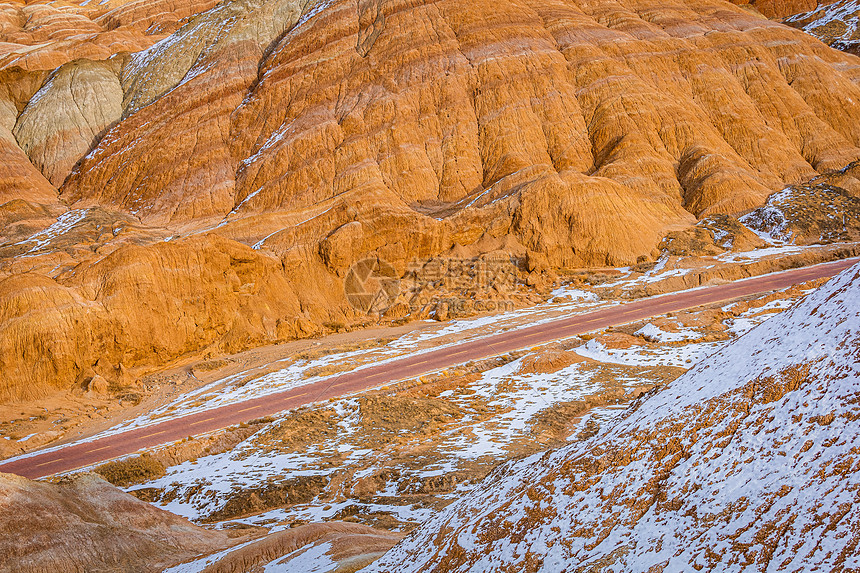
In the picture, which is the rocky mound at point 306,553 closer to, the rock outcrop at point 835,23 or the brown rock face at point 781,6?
the rock outcrop at point 835,23

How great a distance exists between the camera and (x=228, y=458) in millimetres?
18094

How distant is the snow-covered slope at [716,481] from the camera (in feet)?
15.3

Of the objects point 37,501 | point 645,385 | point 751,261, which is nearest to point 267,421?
point 37,501

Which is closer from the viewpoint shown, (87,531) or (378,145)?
(87,531)

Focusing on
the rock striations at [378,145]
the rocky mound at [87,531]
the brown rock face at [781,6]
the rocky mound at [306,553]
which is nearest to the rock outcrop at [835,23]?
the brown rock face at [781,6]

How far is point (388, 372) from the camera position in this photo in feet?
78.6

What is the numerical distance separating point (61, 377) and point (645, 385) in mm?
23733

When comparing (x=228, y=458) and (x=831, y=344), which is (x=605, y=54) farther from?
(x=831, y=344)

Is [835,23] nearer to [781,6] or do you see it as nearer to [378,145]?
[781,6]

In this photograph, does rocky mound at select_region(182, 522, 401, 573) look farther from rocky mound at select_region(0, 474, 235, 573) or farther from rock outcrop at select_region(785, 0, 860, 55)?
rock outcrop at select_region(785, 0, 860, 55)

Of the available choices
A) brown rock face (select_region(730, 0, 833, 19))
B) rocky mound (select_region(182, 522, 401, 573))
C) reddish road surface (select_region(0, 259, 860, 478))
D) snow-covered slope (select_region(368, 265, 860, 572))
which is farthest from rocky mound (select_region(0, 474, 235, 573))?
brown rock face (select_region(730, 0, 833, 19))

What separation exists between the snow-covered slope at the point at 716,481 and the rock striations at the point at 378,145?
24.9 meters

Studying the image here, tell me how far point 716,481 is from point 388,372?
19.1m

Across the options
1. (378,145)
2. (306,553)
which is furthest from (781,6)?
(306,553)
